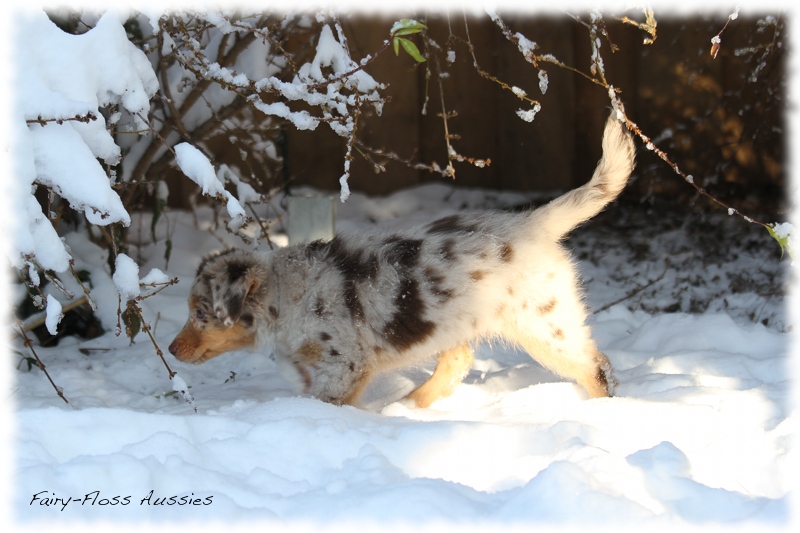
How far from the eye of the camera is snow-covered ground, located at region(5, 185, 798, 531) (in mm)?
2342

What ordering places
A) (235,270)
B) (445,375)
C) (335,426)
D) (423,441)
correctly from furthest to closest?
(445,375) < (235,270) < (335,426) < (423,441)

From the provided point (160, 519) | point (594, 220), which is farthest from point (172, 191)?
point (160, 519)

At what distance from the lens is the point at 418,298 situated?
358cm

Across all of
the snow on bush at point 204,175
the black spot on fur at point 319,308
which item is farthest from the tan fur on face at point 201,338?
the snow on bush at point 204,175

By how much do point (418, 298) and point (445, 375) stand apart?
596mm

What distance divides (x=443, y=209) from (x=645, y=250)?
6.05ft

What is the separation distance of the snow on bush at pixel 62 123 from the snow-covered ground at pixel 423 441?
0.71 meters

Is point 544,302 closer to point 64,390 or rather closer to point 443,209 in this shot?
point 64,390

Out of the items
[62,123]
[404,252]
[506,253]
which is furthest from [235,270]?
[506,253]

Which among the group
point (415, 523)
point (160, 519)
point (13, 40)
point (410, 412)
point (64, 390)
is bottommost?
point (64, 390)

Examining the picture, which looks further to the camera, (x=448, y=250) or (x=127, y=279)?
(x=448, y=250)

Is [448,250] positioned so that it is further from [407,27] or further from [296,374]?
[407,27]

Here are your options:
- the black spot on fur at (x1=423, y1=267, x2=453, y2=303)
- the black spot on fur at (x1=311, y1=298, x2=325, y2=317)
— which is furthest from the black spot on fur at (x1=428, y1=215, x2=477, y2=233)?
the black spot on fur at (x1=311, y1=298, x2=325, y2=317)

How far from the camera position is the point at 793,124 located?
5969 mm
